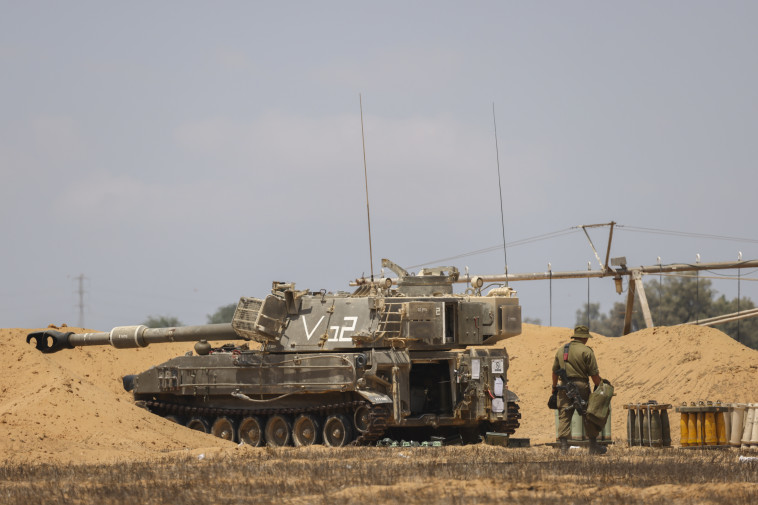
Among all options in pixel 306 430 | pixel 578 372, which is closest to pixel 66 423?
pixel 306 430

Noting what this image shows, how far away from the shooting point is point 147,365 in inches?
1494

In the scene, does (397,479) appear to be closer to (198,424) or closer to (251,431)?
(251,431)

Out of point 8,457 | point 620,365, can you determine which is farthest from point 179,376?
point 620,365

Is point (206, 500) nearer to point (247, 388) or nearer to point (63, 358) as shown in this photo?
point (247, 388)

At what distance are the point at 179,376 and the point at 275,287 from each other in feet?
9.09

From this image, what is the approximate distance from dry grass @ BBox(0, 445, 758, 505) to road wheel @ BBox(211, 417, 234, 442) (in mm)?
4655

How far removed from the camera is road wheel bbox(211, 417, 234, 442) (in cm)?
2294

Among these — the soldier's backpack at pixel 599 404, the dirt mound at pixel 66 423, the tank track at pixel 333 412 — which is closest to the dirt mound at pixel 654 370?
the tank track at pixel 333 412

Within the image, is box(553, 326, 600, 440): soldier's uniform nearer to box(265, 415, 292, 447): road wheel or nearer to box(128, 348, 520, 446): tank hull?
box(128, 348, 520, 446): tank hull

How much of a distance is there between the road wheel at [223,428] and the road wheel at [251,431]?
0.20m

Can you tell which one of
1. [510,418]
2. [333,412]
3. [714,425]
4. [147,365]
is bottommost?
[714,425]

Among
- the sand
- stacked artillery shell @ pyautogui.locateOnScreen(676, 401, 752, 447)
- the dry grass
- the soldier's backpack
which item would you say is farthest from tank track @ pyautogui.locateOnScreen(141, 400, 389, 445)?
stacked artillery shell @ pyautogui.locateOnScreen(676, 401, 752, 447)

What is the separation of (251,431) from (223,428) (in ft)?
2.59

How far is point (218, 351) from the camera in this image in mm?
24828
